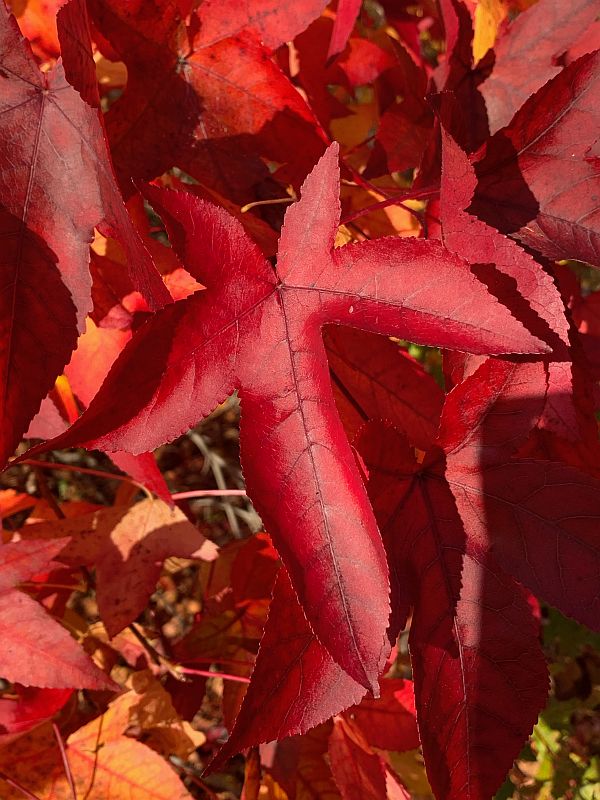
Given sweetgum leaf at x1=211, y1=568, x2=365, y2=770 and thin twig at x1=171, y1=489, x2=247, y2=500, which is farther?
thin twig at x1=171, y1=489, x2=247, y2=500

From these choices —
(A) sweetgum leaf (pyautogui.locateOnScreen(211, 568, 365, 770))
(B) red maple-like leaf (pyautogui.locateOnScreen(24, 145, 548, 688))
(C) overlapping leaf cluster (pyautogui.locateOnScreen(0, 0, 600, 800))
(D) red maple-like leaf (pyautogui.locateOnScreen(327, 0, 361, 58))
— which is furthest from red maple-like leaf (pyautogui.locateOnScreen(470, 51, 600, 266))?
(A) sweetgum leaf (pyautogui.locateOnScreen(211, 568, 365, 770))

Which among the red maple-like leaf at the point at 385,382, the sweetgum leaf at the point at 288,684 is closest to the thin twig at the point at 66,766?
the sweetgum leaf at the point at 288,684

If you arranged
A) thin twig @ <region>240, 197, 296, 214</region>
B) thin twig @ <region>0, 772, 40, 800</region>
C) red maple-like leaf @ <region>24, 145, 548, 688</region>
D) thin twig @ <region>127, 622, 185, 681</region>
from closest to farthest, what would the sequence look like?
1. red maple-like leaf @ <region>24, 145, 548, 688</region>
2. thin twig @ <region>240, 197, 296, 214</region>
3. thin twig @ <region>0, 772, 40, 800</region>
4. thin twig @ <region>127, 622, 185, 681</region>

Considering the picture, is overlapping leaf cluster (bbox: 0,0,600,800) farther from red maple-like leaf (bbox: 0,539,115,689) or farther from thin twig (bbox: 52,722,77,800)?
thin twig (bbox: 52,722,77,800)

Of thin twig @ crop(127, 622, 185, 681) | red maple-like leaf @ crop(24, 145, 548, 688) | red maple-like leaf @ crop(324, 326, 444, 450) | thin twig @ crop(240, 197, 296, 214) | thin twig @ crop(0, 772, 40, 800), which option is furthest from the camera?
thin twig @ crop(127, 622, 185, 681)

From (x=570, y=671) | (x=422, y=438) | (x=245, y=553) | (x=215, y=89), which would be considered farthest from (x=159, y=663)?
(x=570, y=671)

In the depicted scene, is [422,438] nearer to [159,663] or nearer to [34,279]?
[34,279]

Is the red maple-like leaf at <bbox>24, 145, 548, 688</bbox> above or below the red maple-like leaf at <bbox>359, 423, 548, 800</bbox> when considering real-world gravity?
above

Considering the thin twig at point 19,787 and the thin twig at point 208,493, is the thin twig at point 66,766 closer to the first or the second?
the thin twig at point 19,787

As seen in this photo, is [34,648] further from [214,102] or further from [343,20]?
[343,20]
